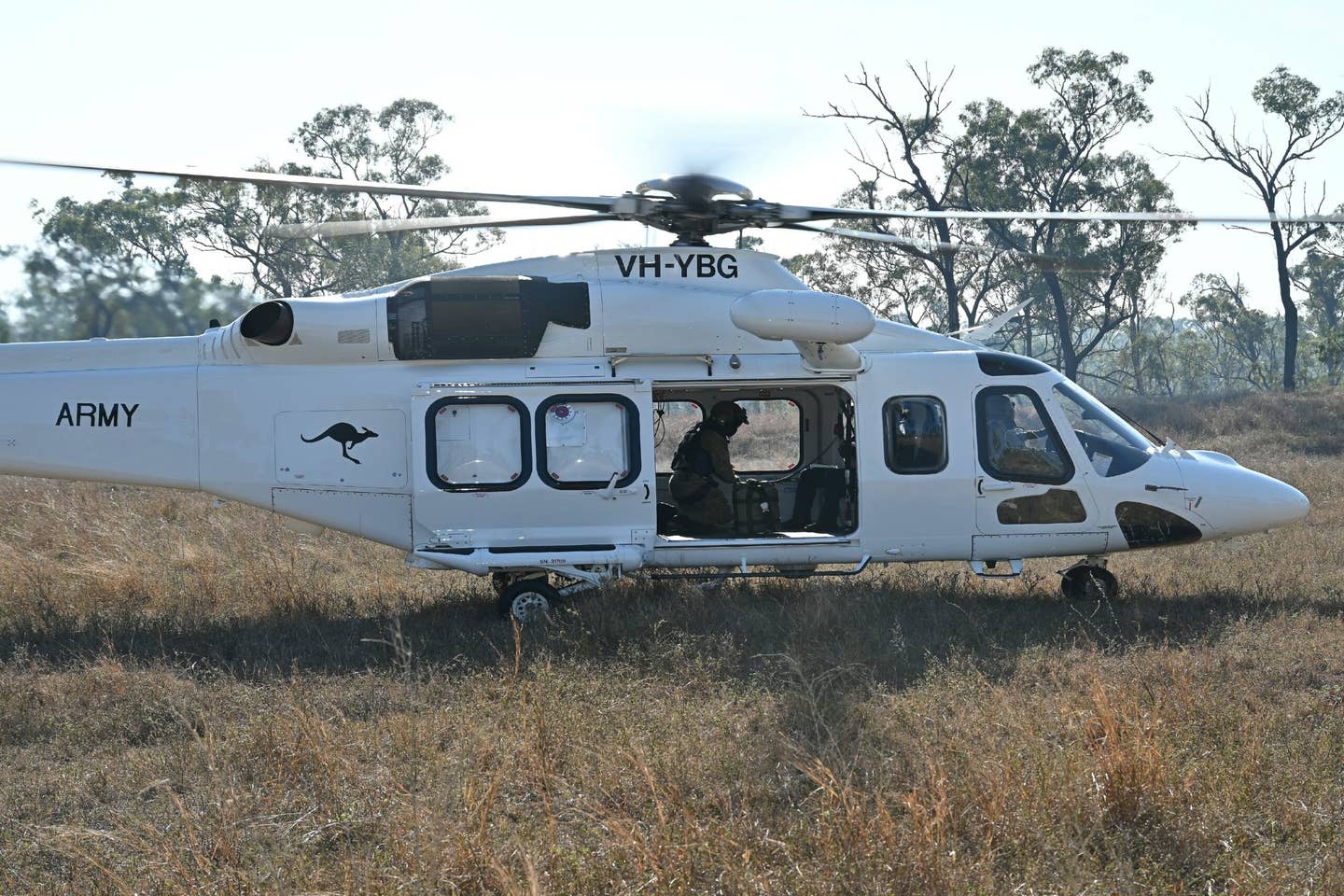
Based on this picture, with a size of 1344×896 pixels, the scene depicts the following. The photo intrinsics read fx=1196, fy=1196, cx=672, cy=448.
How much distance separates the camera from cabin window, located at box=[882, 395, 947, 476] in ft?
30.7

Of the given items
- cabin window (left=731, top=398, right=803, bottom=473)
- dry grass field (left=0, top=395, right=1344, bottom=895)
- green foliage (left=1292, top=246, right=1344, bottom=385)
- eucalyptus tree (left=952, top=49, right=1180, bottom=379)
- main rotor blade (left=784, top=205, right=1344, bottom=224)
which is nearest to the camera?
dry grass field (left=0, top=395, right=1344, bottom=895)

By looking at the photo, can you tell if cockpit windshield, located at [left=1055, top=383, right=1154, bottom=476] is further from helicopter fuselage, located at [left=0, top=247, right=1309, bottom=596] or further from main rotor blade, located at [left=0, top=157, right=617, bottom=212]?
main rotor blade, located at [left=0, top=157, right=617, bottom=212]

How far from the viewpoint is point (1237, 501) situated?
938 cm

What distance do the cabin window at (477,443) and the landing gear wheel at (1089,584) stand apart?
4495mm

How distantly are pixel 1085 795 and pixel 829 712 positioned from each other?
168cm

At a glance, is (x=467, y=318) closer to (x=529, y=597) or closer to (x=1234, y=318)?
(x=529, y=597)

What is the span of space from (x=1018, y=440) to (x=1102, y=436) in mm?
713

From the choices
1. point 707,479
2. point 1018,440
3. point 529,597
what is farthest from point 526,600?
point 1018,440

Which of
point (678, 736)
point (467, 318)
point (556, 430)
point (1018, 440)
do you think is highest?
point (467, 318)

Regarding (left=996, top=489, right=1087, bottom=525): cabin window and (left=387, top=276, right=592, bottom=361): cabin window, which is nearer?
(left=387, top=276, right=592, bottom=361): cabin window

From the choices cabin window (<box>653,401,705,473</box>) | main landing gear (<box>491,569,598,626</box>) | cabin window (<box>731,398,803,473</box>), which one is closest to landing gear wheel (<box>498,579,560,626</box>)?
main landing gear (<box>491,569,598,626</box>)

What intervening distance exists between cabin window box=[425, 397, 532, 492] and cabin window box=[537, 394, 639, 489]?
0.16 metres

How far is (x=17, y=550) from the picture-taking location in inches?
458

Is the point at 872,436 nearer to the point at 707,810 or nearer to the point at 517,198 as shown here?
the point at 517,198
